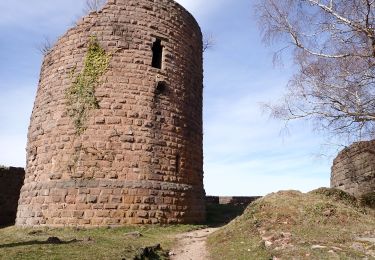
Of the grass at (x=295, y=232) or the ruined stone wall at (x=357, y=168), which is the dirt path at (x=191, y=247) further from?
the ruined stone wall at (x=357, y=168)

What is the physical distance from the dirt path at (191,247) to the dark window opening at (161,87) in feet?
14.7

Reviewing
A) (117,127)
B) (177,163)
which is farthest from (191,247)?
(117,127)

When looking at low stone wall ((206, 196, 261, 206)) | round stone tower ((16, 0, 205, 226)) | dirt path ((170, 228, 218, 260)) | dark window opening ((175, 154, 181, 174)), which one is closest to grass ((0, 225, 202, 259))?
dirt path ((170, 228, 218, 260))

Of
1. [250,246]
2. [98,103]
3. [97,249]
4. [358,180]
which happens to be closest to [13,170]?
[98,103]

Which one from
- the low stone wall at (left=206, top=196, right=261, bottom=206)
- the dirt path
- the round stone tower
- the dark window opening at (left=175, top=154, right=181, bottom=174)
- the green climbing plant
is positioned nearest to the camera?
the dirt path

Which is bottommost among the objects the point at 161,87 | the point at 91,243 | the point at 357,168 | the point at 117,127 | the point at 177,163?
the point at 91,243

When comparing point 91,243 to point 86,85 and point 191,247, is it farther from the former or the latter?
point 86,85

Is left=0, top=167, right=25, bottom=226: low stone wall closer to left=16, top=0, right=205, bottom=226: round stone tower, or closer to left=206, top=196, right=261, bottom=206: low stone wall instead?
left=16, top=0, right=205, bottom=226: round stone tower

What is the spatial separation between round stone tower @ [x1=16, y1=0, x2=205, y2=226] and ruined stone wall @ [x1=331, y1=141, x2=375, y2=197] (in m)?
5.46

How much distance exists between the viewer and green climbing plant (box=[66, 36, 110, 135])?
10.9 meters

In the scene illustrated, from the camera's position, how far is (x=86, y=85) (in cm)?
1116

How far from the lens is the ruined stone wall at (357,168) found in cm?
1196

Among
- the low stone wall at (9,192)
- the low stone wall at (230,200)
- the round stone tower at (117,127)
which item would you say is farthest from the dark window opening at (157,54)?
the low stone wall at (230,200)

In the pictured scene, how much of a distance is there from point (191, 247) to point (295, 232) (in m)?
2.35
